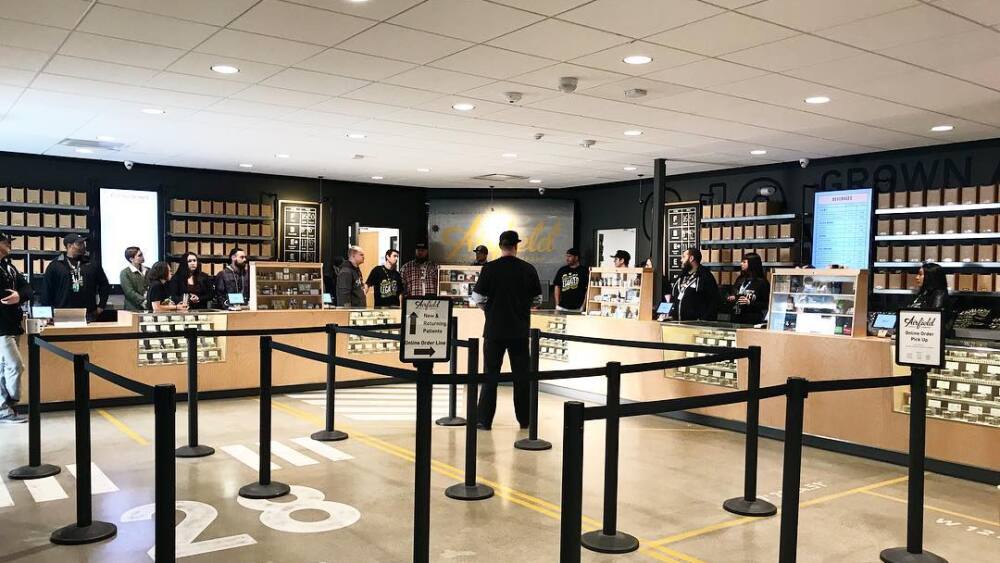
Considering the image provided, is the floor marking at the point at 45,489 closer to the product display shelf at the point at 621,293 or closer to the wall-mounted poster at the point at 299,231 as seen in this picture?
the product display shelf at the point at 621,293

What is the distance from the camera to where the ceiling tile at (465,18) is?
4830 mm

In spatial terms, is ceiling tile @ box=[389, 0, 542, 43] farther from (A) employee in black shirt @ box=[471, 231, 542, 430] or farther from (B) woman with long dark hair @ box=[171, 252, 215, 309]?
(B) woman with long dark hair @ box=[171, 252, 215, 309]

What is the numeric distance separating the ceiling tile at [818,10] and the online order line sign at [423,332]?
8.29 feet

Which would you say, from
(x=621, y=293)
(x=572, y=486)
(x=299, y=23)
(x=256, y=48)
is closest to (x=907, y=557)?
(x=572, y=486)

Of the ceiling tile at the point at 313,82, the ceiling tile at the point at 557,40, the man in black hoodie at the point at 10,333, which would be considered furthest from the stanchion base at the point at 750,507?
the man in black hoodie at the point at 10,333

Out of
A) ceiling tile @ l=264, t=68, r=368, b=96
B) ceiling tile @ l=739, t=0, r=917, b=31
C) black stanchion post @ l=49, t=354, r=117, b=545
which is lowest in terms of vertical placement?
black stanchion post @ l=49, t=354, r=117, b=545

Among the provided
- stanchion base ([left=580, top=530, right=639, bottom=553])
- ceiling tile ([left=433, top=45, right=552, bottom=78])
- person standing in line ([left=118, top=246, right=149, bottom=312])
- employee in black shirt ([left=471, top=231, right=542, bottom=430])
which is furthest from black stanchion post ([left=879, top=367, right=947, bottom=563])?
person standing in line ([left=118, top=246, right=149, bottom=312])

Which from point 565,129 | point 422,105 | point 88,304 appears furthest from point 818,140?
point 88,304

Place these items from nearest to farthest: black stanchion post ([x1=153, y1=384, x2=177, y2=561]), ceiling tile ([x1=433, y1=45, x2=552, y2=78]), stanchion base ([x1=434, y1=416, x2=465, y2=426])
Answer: black stanchion post ([x1=153, y1=384, x2=177, y2=561])
ceiling tile ([x1=433, y1=45, x2=552, y2=78])
stanchion base ([x1=434, y1=416, x2=465, y2=426])

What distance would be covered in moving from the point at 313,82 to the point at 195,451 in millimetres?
3126

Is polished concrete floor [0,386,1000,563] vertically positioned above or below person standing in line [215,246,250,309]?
below

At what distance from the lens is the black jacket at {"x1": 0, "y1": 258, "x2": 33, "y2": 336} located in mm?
7223

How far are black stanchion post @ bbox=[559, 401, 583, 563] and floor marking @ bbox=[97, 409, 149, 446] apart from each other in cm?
479

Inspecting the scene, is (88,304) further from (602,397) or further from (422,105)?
(602,397)
